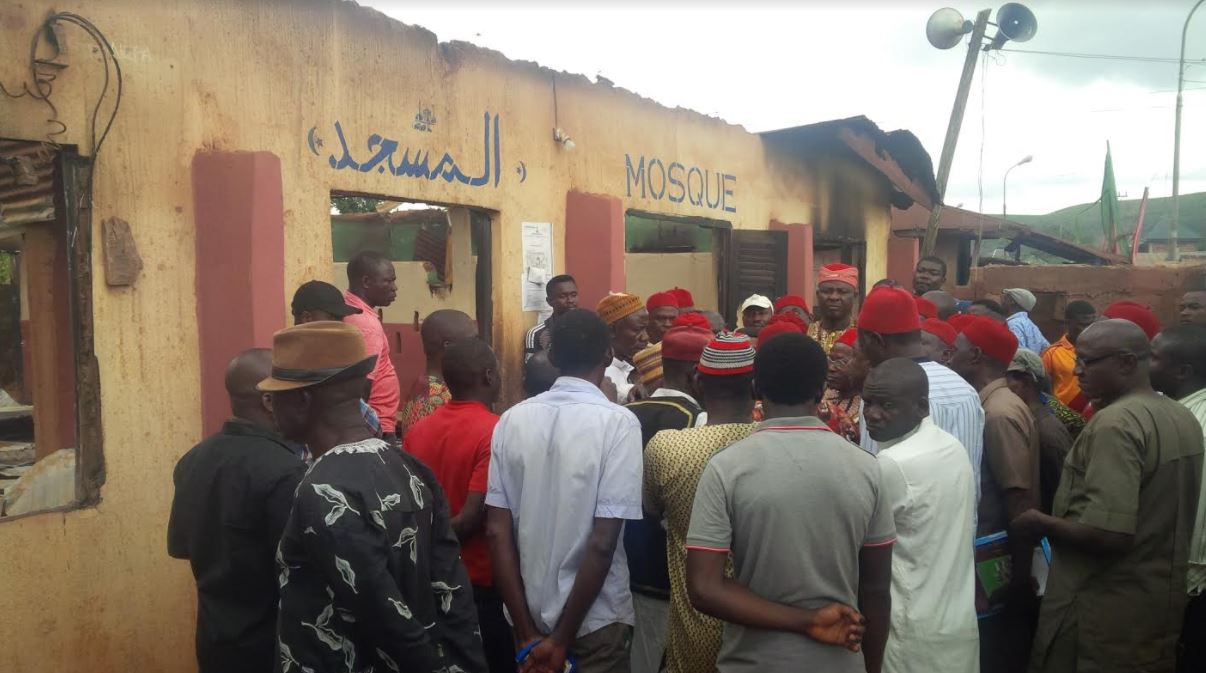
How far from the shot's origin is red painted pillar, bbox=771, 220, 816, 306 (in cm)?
1005

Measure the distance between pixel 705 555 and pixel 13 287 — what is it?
7886mm

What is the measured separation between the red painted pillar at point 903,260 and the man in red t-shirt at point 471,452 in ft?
39.3

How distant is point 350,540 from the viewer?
2023 mm

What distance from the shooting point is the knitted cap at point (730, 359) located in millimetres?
2760

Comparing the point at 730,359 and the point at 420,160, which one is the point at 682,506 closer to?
the point at 730,359

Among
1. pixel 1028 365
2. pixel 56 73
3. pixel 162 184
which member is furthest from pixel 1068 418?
pixel 56 73

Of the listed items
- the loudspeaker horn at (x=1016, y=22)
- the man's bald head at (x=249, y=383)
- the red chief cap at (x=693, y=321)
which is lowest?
the man's bald head at (x=249, y=383)

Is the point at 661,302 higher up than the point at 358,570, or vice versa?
the point at 661,302

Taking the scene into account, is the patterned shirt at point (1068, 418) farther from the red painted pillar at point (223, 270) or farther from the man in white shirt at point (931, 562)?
the red painted pillar at point (223, 270)

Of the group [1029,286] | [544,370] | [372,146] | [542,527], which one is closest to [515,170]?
[372,146]

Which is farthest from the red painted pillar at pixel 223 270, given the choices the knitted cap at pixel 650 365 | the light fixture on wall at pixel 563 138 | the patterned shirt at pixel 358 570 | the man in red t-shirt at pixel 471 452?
the light fixture on wall at pixel 563 138

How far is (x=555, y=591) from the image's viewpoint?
9.37 ft

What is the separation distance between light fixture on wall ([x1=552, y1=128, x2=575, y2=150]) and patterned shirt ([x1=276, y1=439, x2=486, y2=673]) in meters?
5.02

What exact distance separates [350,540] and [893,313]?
2.34 m
